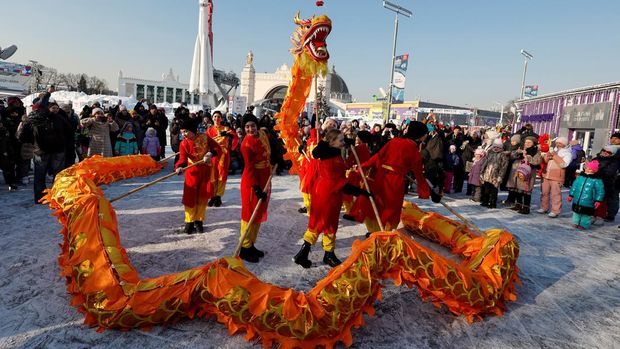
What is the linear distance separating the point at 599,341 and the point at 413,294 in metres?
1.51

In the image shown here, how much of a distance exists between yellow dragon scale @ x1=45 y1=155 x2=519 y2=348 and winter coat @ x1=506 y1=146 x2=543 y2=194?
4.99 meters

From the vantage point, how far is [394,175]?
4.35m

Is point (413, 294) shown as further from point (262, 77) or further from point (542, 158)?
point (262, 77)

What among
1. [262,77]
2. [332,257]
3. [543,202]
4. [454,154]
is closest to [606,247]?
[543,202]

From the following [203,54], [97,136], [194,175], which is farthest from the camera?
[203,54]

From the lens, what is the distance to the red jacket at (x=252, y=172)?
4148 millimetres

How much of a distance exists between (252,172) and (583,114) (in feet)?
73.3

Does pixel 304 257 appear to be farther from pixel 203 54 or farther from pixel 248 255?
pixel 203 54

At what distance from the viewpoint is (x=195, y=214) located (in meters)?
4.86

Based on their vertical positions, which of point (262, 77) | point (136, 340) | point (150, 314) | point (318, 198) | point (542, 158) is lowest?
point (136, 340)

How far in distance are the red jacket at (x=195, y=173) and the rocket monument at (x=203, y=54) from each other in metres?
35.0

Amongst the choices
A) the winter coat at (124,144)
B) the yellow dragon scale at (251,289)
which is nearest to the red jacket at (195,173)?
the yellow dragon scale at (251,289)

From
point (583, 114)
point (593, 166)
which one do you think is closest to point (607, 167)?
point (593, 166)

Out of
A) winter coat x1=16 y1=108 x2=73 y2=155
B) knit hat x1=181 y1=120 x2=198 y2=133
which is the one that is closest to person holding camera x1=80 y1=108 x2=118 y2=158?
winter coat x1=16 y1=108 x2=73 y2=155
